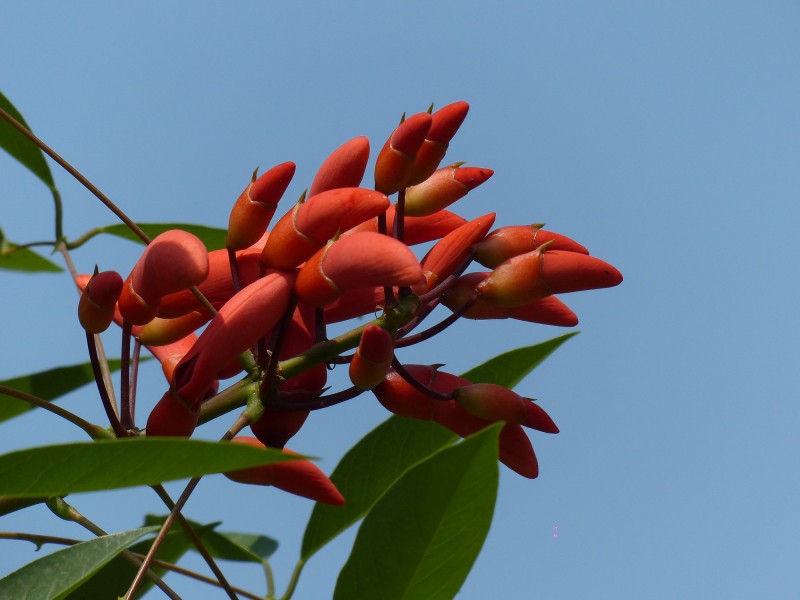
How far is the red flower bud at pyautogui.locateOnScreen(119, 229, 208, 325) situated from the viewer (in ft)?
3.00

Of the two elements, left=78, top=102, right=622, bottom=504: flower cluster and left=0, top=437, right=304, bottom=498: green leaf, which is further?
left=78, top=102, right=622, bottom=504: flower cluster

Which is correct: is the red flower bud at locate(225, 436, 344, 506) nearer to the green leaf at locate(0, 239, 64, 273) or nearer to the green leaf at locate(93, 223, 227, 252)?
the green leaf at locate(93, 223, 227, 252)

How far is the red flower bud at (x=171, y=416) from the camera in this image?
94 cm

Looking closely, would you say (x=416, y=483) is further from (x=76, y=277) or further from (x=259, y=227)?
(x=76, y=277)

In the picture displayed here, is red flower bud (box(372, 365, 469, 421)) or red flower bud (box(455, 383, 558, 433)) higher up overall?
red flower bud (box(372, 365, 469, 421))

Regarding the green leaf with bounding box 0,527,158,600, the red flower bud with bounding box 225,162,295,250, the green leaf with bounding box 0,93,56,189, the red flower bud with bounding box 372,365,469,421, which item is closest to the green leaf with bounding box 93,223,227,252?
the green leaf with bounding box 0,93,56,189

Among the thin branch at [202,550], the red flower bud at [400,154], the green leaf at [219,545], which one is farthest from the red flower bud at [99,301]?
the green leaf at [219,545]

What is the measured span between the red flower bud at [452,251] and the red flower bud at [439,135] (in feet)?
0.28

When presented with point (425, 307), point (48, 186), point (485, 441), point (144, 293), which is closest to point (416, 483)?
point (485, 441)

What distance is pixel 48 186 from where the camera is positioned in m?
1.62

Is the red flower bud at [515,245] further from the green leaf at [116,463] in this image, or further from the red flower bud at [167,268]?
the green leaf at [116,463]

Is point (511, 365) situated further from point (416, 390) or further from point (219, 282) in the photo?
point (219, 282)

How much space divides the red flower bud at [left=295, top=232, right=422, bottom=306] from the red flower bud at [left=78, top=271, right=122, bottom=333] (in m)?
0.19

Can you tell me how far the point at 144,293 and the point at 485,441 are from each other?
0.38 m
